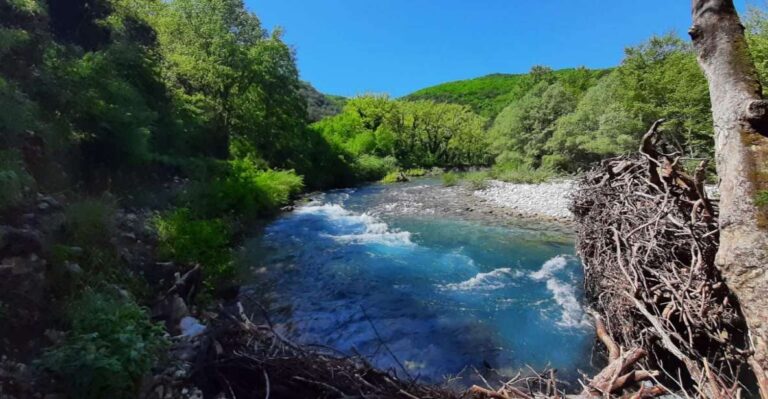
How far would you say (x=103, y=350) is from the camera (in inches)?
121

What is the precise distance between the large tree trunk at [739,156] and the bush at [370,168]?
1129 inches

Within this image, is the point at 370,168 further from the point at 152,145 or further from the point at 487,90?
the point at 487,90

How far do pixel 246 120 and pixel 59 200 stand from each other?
59.3ft

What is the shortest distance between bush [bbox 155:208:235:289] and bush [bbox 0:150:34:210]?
8.18 ft

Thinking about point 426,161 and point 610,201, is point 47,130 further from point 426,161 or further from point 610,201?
point 426,161

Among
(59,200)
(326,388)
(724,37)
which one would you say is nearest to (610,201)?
(724,37)

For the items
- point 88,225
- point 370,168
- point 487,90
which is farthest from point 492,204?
point 487,90

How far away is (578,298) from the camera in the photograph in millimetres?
6984

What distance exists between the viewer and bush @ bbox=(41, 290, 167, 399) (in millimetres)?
2896

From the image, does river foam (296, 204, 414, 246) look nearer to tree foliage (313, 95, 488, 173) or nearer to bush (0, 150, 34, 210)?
bush (0, 150, 34, 210)

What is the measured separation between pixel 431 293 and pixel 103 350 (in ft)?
17.9

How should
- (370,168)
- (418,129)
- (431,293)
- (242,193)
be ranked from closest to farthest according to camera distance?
(431,293) → (242,193) → (370,168) → (418,129)

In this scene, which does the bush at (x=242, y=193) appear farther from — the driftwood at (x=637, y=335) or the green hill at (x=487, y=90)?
the green hill at (x=487, y=90)

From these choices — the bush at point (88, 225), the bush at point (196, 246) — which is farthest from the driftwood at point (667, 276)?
the bush at point (88, 225)
